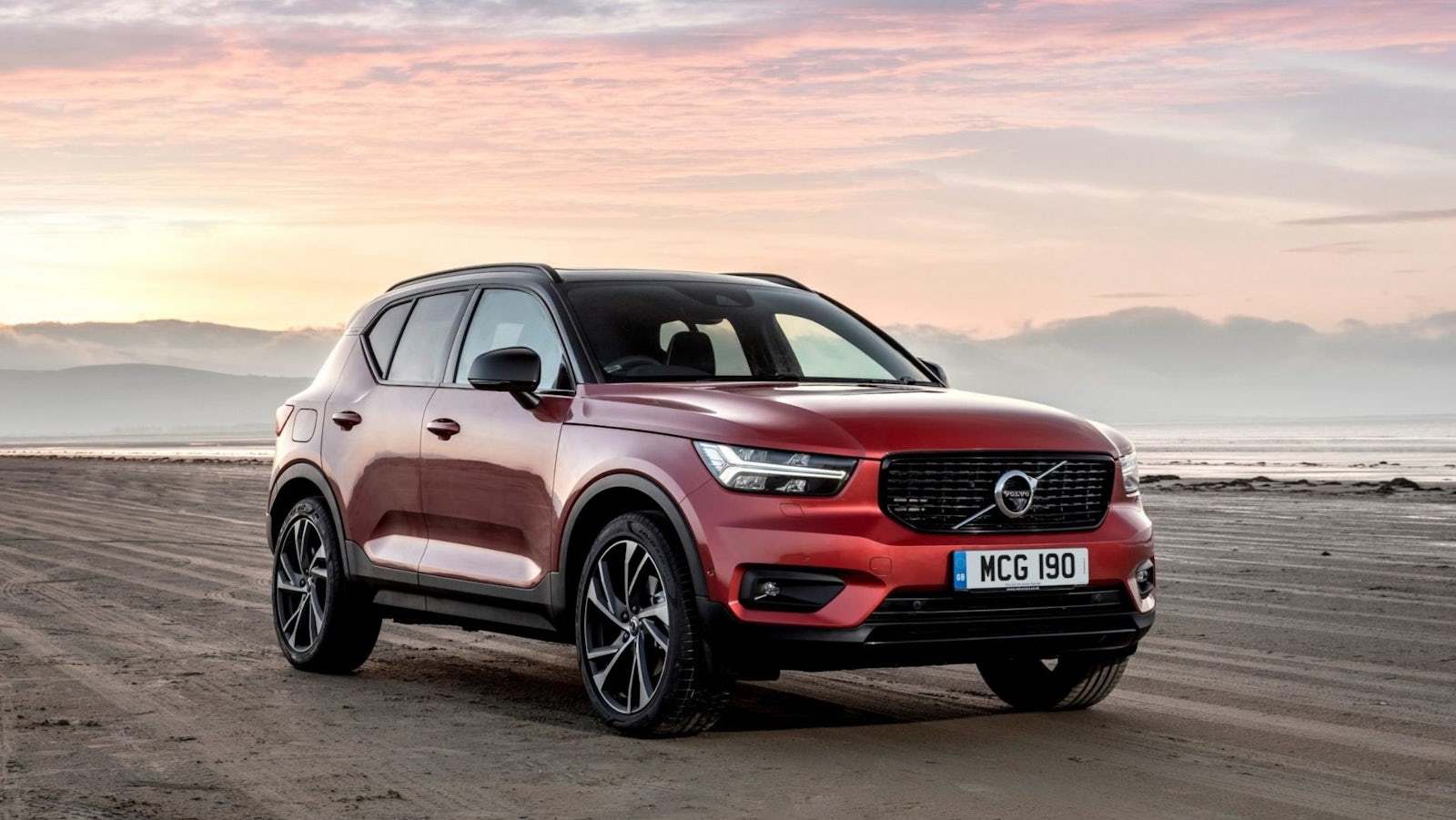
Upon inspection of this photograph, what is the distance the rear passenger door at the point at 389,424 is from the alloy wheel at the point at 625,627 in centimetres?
140

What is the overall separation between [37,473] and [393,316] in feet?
125

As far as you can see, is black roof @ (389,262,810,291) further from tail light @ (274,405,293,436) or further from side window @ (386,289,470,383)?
tail light @ (274,405,293,436)

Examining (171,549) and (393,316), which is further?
(171,549)

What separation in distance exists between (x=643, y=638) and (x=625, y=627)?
0.11m

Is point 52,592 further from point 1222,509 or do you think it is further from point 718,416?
point 1222,509

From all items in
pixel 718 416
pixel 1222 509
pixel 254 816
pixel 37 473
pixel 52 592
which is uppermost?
pixel 718 416

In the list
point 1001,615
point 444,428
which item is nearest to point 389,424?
point 444,428

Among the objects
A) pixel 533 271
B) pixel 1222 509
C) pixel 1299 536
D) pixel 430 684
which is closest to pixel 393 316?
pixel 533 271

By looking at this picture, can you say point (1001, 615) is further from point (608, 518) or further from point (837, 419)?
point (608, 518)

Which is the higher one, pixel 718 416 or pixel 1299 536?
pixel 718 416

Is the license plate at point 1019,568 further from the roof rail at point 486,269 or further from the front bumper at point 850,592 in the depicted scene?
the roof rail at point 486,269

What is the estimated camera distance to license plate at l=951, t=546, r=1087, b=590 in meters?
6.25

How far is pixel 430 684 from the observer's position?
8.42 meters

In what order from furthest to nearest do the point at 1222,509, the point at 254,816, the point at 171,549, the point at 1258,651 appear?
the point at 1222,509 < the point at 171,549 < the point at 1258,651 < the point at 254,816
